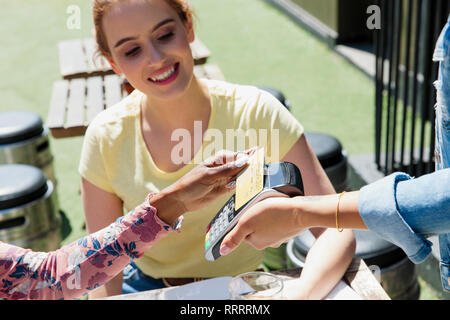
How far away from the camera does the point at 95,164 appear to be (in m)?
1.82

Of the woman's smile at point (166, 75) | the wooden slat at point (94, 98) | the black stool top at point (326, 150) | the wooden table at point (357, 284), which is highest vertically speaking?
the woman's smile at point (166, 75)

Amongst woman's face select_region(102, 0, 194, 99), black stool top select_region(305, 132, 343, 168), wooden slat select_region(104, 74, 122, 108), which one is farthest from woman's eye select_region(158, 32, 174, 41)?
wooden slat select_region(104, 74, 122, 108)

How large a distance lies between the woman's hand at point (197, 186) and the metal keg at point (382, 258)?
92 cm

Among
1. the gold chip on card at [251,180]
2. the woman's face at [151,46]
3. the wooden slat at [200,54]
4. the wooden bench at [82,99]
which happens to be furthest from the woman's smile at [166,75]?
the wooden slat at [200,54]

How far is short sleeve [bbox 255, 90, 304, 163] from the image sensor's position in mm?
1720

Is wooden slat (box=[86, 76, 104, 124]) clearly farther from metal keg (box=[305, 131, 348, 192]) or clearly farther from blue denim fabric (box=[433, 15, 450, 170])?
blue denim fabric (box=[433, 15, 450, 170])

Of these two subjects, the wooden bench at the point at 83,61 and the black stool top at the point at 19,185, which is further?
the wooden bench at the point at 83,61

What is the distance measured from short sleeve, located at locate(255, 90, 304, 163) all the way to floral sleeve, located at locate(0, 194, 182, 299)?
18.7 inches

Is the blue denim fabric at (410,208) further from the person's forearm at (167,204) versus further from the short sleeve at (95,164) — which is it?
the short sleeve at (95,164)

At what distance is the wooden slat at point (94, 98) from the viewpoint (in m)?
3.09

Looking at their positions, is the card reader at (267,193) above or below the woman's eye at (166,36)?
below

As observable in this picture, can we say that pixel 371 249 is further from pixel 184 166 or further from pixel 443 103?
pixel 443 103

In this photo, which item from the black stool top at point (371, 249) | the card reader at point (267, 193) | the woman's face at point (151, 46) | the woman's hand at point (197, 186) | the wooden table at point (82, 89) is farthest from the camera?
the wooden table at point (82, 89)

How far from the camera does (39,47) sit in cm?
825
